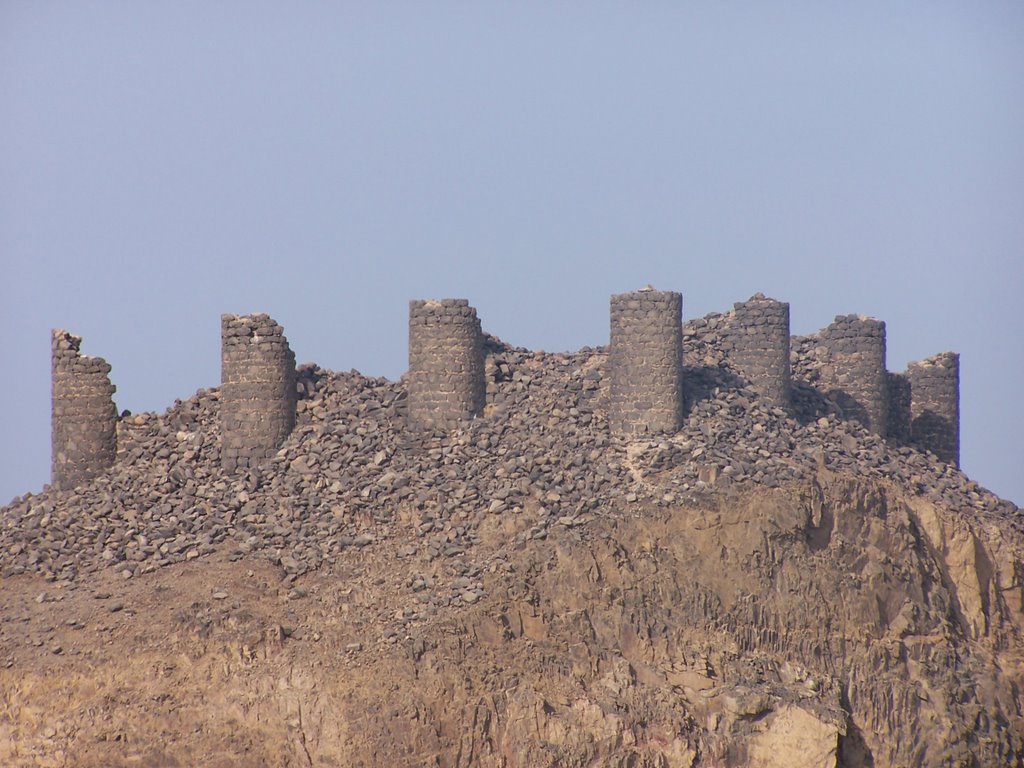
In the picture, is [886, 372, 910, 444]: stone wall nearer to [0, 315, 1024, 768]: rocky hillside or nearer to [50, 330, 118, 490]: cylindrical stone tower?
[0, 315, 1024, 768]: rocky hillside

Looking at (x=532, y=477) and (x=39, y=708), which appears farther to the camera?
(x=532, y=477)

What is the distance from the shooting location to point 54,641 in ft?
113

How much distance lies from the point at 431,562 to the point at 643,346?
561cm

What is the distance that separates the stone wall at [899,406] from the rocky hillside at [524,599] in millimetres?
4718

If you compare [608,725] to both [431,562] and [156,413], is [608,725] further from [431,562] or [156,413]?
[156,413]

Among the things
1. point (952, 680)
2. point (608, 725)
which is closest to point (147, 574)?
point (608, 725)

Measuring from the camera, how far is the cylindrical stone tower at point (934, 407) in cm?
4481

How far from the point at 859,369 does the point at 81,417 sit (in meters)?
15.4

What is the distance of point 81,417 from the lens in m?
39.8

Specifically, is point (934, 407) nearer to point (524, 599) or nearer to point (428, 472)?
point (428, 472)

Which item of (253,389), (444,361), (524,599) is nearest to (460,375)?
(444,361)

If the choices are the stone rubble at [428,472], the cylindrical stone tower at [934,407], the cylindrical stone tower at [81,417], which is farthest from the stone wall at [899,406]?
the cylindrical stone tower at [81,417]

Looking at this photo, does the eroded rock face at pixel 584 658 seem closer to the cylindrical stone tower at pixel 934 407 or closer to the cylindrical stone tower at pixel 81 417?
the cylindrical stone tower at pixel 81 417

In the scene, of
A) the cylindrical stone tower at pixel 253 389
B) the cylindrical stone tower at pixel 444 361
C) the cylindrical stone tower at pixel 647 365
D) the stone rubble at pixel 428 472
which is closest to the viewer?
the stone rubble at pixel 428 472
